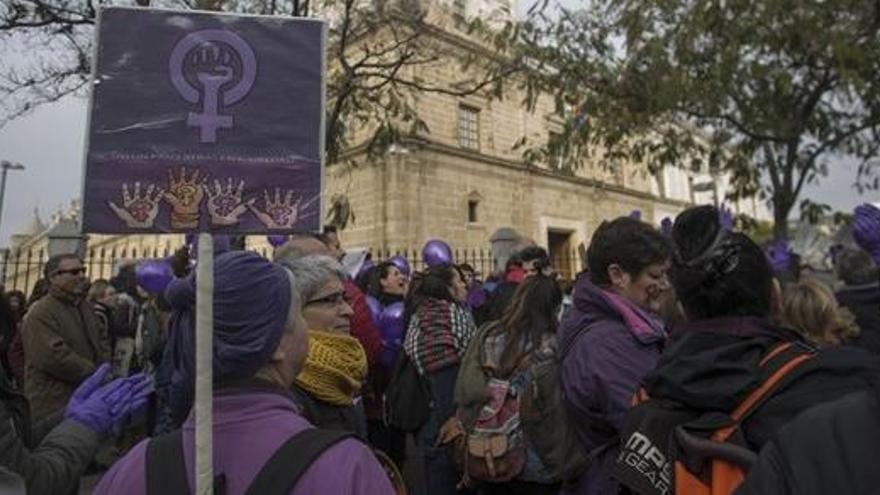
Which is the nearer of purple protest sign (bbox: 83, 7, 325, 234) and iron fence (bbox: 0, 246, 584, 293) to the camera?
purple protest sign (bbox: 83, 7, 325, 234)

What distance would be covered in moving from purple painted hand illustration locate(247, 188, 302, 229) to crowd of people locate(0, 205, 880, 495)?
0.56ft

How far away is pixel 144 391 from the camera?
2486mm

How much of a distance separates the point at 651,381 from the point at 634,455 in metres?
0.21

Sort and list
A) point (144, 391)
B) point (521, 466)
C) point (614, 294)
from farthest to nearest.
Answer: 1. point (521, 466)
2. point (614, 294)
3. point (144, 391)

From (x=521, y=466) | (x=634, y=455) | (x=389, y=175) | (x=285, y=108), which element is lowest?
(x=521, y=466)

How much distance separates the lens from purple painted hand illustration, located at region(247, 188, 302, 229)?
2.21 m

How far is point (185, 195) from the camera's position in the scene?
207 cm

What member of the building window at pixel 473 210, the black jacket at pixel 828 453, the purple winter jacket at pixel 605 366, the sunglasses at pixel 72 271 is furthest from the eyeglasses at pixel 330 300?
the building window at pixel 473 210

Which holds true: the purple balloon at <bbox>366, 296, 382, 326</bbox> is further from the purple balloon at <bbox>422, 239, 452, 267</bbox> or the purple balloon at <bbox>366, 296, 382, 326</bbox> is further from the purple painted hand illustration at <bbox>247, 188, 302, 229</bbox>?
the purple painted hand illustration at <bbox>247, 188, 302, 229</bbox>

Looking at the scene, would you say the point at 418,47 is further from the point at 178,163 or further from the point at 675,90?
the point at 178,163

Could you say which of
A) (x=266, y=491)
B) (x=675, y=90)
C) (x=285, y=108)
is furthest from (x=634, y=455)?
(x=675, y=90)

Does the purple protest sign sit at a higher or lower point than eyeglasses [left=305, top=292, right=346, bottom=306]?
higher

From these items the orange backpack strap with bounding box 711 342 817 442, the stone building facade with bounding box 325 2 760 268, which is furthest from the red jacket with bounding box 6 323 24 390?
the stone building facade with bounding box 325 2 760 268

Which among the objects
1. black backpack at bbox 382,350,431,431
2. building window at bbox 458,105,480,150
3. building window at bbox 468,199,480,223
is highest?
building window at bbox 458,105,480,150
